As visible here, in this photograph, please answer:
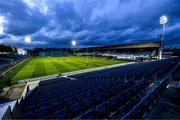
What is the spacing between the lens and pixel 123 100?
638 cm

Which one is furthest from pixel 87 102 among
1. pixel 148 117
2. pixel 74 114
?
pixel 148 117

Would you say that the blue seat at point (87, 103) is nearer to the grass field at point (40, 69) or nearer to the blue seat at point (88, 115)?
the blue seat at point (88, 115)

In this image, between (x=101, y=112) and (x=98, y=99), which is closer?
(x=101, y=112)

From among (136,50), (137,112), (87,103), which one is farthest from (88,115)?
(136,50)

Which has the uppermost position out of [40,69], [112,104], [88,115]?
[88,115]

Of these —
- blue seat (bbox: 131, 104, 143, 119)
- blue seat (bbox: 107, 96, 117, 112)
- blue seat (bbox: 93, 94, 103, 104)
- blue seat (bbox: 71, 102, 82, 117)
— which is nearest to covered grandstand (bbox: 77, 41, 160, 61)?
blue seat (bbox: 93, 94, 103, 104)

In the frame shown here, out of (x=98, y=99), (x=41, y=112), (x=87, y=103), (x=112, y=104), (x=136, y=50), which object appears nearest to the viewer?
(x=41, y=112)

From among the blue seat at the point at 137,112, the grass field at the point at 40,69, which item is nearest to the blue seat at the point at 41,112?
the blue seat at the point at 137,112

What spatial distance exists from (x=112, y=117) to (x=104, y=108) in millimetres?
665

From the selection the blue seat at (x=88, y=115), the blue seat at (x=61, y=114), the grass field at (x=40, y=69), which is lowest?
the grass field at (x=40, y=69)

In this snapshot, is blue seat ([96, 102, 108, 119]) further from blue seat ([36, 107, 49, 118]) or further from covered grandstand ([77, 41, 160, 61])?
covered grandstand ([77, 41, 160, 61])

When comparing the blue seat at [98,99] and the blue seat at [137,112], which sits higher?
the blue seat at [137,112]

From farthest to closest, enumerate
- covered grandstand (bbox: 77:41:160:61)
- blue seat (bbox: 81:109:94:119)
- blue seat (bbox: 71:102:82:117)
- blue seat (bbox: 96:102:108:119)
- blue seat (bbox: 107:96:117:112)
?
covered grandstand (bbox: 77:41:160:61) → blue seat (bbox: 107:96:117:112) → blue seat (bbox: 71:102:82:117) → blue seat (bbox: 96:102:108:119) → blue seat (bbox: 81:109:94:119)

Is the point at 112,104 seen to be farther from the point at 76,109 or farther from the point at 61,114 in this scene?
the point at 61,114
